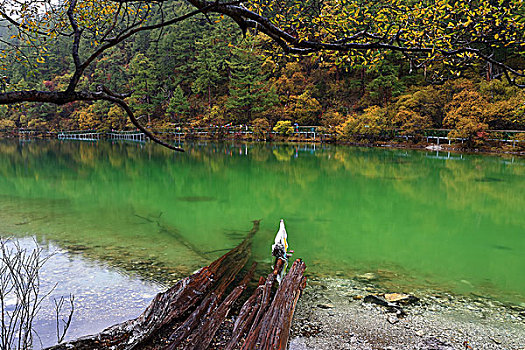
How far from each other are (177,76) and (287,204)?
38101 millimetres

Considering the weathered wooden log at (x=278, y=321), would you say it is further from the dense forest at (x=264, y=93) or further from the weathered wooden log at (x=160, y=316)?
the dense forest at (x=264, y=93)

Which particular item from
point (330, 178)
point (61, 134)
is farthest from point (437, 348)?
point (61, 134)

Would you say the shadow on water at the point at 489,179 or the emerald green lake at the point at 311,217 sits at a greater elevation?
the shadow on water at the point at 489,179

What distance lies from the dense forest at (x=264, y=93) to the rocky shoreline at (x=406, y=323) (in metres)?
15.4

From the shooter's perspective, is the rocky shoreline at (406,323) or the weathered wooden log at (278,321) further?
the rocky shoreline at (406,323)

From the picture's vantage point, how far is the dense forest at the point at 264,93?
21.7 metres

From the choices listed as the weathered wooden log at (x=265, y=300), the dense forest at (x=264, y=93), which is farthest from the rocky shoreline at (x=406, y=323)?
the dense forest at (x=264, y=93)

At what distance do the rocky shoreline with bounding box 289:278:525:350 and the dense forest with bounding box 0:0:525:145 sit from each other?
606 inches

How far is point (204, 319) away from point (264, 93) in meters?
32.5

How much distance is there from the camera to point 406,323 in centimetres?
371

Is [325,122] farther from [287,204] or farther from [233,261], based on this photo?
[233,261]

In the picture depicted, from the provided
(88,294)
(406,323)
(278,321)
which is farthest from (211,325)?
(88,294)

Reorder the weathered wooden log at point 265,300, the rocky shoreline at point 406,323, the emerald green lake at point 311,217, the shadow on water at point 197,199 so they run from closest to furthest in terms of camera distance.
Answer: the weathered wooden log at point 265,300, the rocky shoreline at point 406,323, the emerald green lake at point 311,217, the shadow on water at point 197,199

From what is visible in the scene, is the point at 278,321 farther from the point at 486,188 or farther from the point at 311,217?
the point at 486,188
